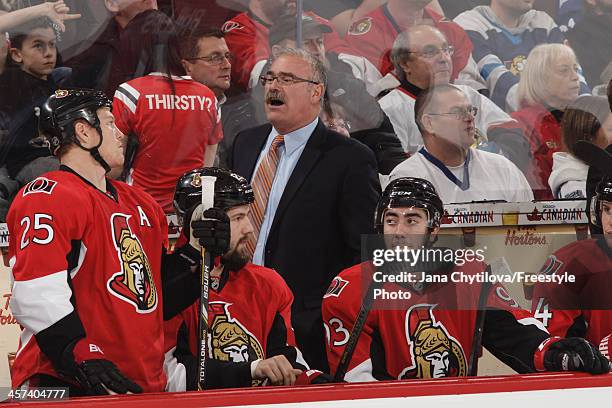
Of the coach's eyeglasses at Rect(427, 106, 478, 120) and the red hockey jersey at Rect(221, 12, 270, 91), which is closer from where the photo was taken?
the red hockey jersey at Rect(221, 12, 270, 91)

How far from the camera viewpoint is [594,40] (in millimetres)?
3254

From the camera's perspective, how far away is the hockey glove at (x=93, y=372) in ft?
6.63

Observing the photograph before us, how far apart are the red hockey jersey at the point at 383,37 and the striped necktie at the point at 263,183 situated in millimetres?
394

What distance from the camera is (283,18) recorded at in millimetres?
3217

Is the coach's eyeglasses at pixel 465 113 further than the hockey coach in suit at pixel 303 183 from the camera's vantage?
Yes

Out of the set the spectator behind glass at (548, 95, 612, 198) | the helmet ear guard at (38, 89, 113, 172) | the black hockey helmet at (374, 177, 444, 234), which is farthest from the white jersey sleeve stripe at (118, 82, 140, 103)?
the spectator behind glass at (548, 95, 612, 198)

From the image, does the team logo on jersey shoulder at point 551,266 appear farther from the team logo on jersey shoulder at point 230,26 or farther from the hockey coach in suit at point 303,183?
the team logo on jersey shoulder at point 230,26

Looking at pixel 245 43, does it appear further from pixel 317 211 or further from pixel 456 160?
pixel 456 160

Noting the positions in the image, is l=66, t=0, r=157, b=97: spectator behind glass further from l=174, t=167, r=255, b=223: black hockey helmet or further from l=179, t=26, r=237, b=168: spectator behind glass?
l=174, t=167, r=255, b=223: black hockey helmet

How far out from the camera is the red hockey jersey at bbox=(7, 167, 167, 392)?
2107 millimetres

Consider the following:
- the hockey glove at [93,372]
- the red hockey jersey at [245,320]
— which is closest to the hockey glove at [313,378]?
the red hockey jersey at [245,320]

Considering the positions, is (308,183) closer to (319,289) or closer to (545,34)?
(319,289)

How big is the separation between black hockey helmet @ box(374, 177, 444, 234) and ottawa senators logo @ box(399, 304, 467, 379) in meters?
0.24

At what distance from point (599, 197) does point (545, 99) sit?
0.65m
